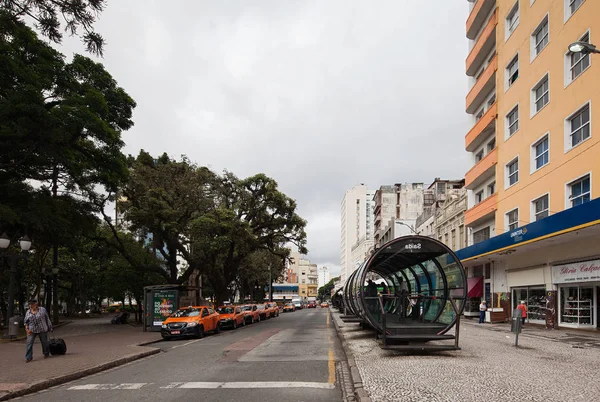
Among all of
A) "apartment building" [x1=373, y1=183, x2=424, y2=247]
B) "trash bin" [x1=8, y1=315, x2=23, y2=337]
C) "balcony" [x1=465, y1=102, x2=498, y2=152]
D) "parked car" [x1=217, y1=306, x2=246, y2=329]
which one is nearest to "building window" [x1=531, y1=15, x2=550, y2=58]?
"balcony" [x1=465, y1=102, x2=498, y2=152]

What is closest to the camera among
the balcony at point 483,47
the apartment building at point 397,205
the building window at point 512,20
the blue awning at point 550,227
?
the blue awning at point 550,227

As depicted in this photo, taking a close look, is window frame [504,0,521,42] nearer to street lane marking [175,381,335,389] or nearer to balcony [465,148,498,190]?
balcony [465,148,498,190]

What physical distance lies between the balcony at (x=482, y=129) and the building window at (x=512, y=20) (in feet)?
14.2

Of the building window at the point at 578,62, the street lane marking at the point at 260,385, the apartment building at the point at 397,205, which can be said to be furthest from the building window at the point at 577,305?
the apartment building at the point at 397,205

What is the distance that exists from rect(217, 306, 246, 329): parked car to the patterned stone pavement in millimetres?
15147

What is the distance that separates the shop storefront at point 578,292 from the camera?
19469mm

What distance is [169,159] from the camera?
33.8 metres

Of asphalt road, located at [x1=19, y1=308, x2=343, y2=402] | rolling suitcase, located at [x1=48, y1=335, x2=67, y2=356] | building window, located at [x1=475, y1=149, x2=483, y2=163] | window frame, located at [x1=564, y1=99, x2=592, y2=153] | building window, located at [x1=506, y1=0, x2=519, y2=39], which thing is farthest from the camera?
building window, located at [x1=475, y1=149, x2=483, y2=163]

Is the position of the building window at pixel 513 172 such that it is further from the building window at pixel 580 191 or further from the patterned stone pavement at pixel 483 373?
the patterned stone pavement at pixel 483 373

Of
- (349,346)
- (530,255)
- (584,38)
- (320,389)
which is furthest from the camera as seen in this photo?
(530,255)

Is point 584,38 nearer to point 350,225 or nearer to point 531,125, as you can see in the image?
point 531,125

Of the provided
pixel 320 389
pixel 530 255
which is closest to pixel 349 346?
pixel 320 389

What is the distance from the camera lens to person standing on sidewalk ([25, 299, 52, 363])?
42.0ft

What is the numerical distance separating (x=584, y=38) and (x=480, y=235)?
1725 cm
